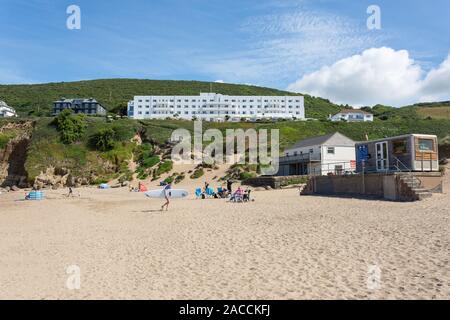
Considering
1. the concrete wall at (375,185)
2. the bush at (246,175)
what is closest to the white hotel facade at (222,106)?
the bush at (246,175)

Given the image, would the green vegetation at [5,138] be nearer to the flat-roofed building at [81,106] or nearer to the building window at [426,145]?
the flat-roofed building at [81,106]

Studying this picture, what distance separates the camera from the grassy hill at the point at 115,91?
99375mm

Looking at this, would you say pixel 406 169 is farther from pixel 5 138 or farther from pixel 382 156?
pixel 5 138

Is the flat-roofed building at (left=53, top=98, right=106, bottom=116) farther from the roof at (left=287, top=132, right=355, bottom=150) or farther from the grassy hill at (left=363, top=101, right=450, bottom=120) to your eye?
the grassy hill at (left=363, top=101, right=450, bottom=120)

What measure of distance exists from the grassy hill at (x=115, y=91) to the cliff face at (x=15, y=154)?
34272 mm

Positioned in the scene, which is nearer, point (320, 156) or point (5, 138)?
point (320, 156)

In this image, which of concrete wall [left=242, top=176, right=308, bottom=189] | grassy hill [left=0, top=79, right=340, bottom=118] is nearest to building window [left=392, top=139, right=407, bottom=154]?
concrete wall [left=242, top=176, right=308, bottom=189]

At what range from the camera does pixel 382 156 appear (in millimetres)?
22688

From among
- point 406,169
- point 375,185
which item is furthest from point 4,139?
point 406,169

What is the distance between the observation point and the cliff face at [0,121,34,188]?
160 feet

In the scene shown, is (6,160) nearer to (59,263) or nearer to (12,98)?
(59,263)

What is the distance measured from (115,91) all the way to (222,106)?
37464 mm

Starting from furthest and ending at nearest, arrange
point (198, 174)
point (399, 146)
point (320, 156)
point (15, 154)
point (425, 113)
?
1. point (425, 113)
2. point (15, 154)
3. point (198, 174)
4. point (320, 156)
5. point (399, 146)

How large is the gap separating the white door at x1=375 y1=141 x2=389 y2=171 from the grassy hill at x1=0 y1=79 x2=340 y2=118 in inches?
3018
